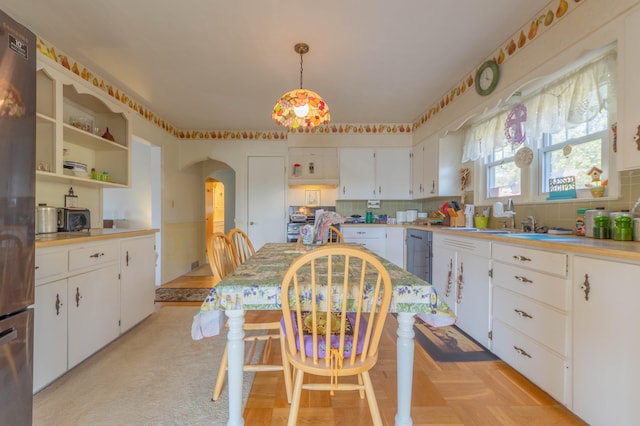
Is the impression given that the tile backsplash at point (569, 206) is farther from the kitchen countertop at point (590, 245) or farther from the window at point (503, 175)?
the kitchen countertop at point (590, 245)

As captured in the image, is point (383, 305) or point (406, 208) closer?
point (383, 305)

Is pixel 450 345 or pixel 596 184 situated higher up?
pixel 596 184

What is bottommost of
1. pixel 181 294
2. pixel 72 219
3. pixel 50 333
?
pixel 181 294

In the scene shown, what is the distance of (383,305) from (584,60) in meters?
2.08

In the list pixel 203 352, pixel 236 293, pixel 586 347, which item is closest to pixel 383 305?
pixel 236 293

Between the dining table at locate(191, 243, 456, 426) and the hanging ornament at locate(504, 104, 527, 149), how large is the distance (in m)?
1.97

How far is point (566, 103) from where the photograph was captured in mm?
1960

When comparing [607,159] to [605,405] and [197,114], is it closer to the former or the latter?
[605,405]

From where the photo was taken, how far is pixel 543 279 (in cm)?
154

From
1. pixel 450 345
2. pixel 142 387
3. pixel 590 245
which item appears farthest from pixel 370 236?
pixel 142 387

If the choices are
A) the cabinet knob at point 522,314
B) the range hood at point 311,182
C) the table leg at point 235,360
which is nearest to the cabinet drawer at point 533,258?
the cabinet knob at point 522,314

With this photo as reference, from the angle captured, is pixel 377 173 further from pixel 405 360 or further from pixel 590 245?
pixel 405 360

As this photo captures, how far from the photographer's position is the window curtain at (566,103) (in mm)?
1722

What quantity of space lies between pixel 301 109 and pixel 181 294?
2941mm
